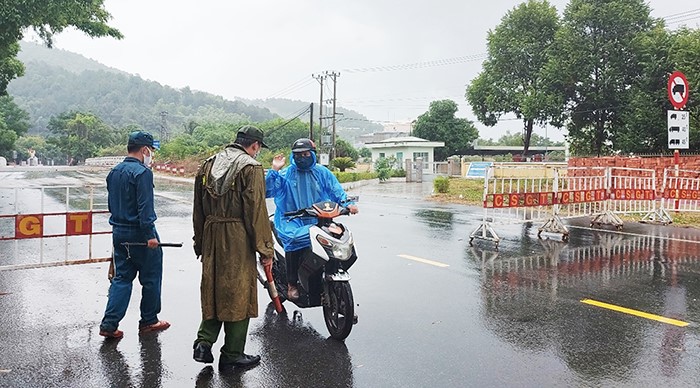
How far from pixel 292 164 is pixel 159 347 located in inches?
74.5

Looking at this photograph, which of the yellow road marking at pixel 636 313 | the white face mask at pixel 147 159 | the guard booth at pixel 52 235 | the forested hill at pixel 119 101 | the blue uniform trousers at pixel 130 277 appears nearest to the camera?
the blue uniform trousers at pixel 130 277

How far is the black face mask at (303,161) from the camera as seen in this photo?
482cm

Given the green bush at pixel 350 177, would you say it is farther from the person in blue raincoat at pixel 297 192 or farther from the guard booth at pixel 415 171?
the person in blue raincoat at pixel 297 192

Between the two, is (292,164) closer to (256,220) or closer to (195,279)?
(256,220)

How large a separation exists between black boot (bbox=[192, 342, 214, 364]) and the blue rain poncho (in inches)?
47.8

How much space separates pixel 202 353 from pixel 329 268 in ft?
3.93

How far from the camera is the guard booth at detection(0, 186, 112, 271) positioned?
582 centimetres

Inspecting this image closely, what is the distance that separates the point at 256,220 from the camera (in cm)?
373

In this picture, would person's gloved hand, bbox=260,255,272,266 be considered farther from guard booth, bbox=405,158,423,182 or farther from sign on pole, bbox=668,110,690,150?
guard booth, bbox=405,158,423,182

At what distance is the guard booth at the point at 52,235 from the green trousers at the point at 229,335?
2.20 m

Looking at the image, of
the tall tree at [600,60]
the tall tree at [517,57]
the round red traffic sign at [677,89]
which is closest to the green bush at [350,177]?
the tall tree at [517,57]

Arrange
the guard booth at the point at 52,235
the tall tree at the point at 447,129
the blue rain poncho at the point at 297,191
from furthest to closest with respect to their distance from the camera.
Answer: the tall tree at the point at 447,129, the guard booth at the point at 52,235, the blue rain poncho at the point at 297,191

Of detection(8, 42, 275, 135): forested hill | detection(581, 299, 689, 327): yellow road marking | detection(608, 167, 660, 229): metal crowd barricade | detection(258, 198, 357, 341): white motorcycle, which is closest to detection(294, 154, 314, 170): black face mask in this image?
detection(258, 198, 357, 341): white motorcycle

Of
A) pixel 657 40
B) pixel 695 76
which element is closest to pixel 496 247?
pixel 695 76
